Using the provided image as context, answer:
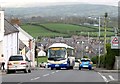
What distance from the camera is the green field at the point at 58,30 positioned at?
111812 millimetres

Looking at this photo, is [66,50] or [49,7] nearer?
[66,50]

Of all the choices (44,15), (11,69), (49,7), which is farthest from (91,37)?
(11,69)

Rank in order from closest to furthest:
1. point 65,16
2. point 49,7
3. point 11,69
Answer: point 11,69 → point 65,16 → point 49,7

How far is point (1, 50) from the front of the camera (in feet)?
182

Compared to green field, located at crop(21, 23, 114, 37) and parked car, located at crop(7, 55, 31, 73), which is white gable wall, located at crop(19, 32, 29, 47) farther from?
parked car, located at crop(7, 55, 31, 73)

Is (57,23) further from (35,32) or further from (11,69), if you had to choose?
(11,69)

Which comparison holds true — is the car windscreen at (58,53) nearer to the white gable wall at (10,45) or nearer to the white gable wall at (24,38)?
the white gable wall at (10,45)

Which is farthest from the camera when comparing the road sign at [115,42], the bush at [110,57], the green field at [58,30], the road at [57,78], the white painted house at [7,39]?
the green field at [58,30]

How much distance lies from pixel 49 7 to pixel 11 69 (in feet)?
341

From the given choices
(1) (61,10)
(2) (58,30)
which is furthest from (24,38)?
(1) (61,10)

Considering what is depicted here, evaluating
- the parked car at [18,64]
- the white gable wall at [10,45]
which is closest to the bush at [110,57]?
the parked car at [18,64]

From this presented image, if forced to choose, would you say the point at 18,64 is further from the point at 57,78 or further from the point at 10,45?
the point at 10,45

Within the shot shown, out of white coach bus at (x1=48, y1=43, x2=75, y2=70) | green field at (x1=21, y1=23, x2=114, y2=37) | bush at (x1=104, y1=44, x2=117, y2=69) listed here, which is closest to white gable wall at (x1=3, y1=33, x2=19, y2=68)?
white coach bus at (x1=48, y1=43, x2=75, y2=70)

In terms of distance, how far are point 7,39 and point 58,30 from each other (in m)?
51.2
